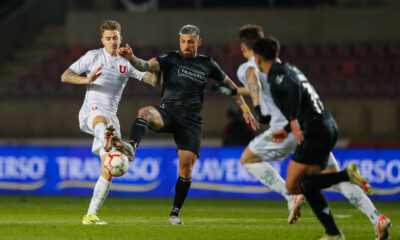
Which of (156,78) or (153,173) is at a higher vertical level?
(156,78)

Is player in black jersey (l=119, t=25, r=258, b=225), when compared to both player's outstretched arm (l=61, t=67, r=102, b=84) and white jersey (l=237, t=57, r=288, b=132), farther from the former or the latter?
white jersey (l=237, t=57, r=288, b=132)

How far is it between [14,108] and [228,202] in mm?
8408

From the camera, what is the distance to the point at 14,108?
20.2 meters

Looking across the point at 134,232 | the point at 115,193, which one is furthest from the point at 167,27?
the point at 134,232

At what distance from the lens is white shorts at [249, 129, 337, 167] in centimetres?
768

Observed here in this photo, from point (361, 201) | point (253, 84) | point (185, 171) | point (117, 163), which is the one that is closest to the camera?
point (361, 201)

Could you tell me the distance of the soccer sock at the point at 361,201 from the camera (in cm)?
716

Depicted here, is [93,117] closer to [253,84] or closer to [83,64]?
[83,64]

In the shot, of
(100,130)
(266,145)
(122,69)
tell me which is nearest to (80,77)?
(122,69)

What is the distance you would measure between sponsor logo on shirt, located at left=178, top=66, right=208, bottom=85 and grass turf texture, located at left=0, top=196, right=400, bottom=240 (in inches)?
67.0

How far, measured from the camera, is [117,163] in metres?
7.77

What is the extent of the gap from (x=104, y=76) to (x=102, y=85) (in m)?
0.11

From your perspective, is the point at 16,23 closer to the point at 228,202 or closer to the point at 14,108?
the point at 14,108

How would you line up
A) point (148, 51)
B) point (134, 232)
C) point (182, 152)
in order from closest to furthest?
point (134, 232), point (182, 152), point (148, 51)
